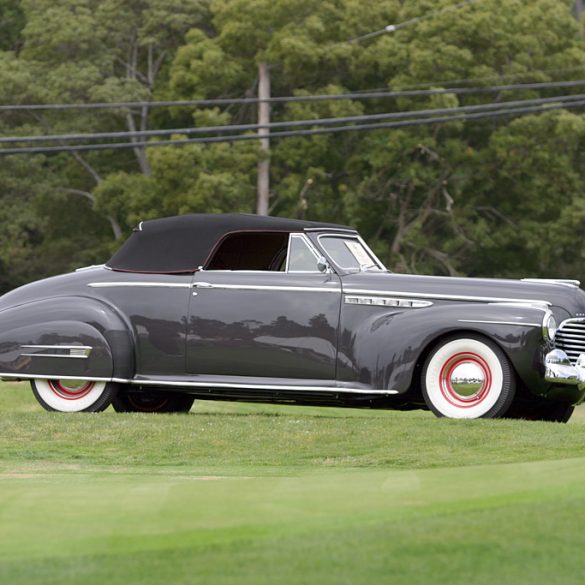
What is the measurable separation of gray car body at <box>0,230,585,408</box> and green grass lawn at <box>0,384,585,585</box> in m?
1.79

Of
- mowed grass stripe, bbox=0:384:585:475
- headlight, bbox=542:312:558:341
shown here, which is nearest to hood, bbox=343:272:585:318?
headlight, bbox=542:312:558:341

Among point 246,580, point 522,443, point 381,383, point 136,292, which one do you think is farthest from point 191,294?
point 246,580

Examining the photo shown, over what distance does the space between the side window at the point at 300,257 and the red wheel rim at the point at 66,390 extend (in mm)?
2396

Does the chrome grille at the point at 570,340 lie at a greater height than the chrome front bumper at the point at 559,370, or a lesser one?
greater

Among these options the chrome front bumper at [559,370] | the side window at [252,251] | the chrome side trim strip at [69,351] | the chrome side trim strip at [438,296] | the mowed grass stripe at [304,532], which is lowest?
the chrome side trim strip at [69,351]

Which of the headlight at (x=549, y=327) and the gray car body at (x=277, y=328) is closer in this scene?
the headlight at (x=549, y=327)

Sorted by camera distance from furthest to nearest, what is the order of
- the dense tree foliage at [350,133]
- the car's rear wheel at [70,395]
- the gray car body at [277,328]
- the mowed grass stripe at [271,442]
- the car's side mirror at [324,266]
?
1. the dense tree foliage at [350,133]
2. the car's rear wheel at [70,395]
3. the car's side mirror at [324,266]
4. the gray car body at [277,328]
5. the mowed grass stripe at [271,442]

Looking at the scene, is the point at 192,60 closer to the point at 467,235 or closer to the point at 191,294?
the point at 467,235

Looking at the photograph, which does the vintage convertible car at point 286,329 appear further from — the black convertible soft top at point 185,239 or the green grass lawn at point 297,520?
the green grass lawn at point 297,520

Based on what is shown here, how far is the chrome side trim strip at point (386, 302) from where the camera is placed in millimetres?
14250

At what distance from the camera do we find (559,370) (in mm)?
13836

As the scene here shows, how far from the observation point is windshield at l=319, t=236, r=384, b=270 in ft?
48.8

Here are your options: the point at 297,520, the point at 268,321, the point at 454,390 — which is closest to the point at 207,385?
the point at 268,321

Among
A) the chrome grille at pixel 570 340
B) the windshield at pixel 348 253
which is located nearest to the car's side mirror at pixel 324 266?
the windshield at pixel 348 253
